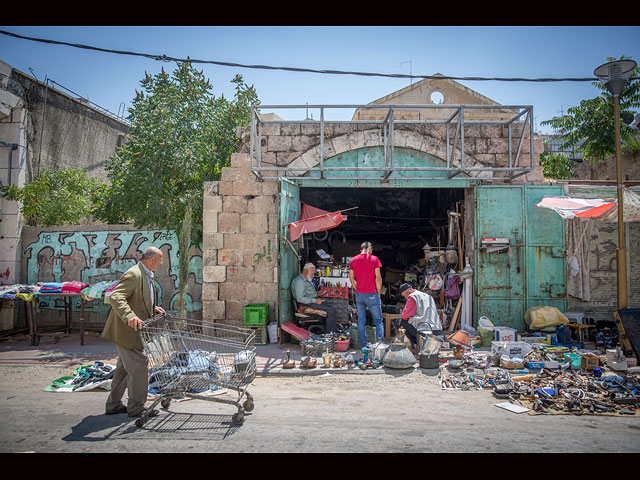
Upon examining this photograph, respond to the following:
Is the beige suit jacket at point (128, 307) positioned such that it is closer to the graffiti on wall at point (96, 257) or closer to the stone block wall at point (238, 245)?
the stone block wall at point (238, 245)

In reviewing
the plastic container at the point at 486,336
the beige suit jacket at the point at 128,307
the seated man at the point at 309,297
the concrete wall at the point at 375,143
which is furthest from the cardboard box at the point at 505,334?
the beige suit jacket at the point at 128,307

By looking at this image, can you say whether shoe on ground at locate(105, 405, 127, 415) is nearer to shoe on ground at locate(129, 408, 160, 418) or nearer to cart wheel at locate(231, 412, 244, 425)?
shoe on ground at locate(129, 408, 160, 418)

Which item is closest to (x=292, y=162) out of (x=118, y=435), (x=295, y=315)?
(x=295, y=315)

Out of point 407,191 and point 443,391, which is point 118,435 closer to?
point 443,391

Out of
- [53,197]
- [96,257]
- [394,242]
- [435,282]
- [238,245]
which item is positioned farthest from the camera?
[394,242]

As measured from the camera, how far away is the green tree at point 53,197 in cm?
1097

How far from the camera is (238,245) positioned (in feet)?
30.7

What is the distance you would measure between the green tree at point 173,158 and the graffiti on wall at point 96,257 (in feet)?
1.87

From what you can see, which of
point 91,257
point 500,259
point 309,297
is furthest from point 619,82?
point 91,257

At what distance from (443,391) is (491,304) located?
3994 mm

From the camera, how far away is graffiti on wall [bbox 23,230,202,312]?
1062 centimetres

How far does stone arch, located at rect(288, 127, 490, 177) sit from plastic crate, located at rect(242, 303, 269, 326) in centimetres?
313

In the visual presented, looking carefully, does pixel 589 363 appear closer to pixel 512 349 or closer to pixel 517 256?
pixel 512 349

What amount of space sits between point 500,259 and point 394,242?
5.39 meters
